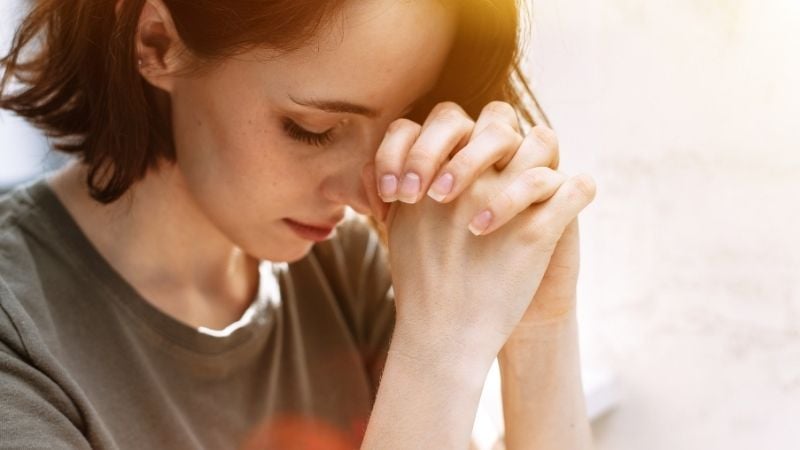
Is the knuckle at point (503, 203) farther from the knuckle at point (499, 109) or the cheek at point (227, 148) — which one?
the cheek at point (227, 148)

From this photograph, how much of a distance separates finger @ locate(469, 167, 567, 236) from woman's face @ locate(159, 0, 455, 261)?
0.50 feet

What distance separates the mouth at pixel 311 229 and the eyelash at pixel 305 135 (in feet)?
0.40

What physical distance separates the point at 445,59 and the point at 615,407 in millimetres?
588

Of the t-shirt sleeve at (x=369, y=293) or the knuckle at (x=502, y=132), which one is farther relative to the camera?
the t-shirt sleeve at (x=369, y=293)

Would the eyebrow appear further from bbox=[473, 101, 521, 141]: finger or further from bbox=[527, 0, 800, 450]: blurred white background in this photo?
bbox=[527, 0, 800, 450]: blurred white background

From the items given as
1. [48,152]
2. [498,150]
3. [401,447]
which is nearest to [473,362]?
[401,447]

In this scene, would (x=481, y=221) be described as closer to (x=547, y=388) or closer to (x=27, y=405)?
(x=547, y=388)

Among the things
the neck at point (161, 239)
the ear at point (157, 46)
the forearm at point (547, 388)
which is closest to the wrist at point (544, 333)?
the forearm at point (547, 388)

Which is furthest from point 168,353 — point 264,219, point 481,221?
point 481,221

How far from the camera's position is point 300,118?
936 millimetres

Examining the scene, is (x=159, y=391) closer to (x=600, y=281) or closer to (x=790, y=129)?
(x=600, y=281)

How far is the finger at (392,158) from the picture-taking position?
0.89 m

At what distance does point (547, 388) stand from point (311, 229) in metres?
0.34

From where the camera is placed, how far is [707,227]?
1.10 meters
